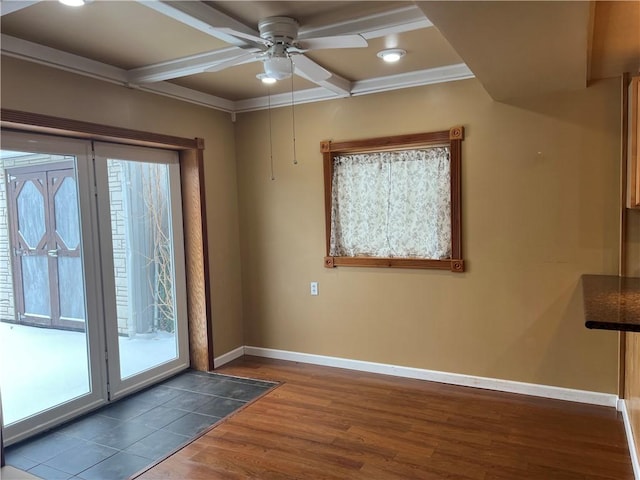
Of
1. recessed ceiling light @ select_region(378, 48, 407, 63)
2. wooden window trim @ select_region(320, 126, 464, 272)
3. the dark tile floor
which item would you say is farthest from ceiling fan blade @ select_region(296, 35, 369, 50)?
the dark tile floor

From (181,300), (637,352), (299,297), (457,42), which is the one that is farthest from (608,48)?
(181,300)

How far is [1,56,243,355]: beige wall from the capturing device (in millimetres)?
2941

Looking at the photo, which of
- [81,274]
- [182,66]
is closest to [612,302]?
[182,66]

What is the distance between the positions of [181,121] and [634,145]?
132 inches

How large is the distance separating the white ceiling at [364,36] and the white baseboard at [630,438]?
215cm

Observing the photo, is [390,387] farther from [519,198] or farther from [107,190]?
[107,190]

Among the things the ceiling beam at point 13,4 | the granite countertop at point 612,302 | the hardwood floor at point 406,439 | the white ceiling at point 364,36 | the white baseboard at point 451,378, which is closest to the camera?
the granite countertop at point 612,302

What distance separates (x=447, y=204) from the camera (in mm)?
3791

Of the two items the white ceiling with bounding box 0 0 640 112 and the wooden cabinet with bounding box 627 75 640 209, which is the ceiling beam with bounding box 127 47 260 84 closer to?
the white ceiling with bounding box 0 0 640 112

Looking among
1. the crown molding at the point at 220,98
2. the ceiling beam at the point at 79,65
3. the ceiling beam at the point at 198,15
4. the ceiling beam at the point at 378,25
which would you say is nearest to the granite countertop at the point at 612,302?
the ceiling beam at the point at 378,25

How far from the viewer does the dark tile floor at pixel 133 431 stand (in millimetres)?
2758

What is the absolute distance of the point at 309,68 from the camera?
2809 millimetres

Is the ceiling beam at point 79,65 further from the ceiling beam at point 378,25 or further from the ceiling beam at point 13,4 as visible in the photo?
the ceiling beam at point 378,25

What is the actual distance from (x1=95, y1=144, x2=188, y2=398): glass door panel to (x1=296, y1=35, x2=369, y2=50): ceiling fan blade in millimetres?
1845
